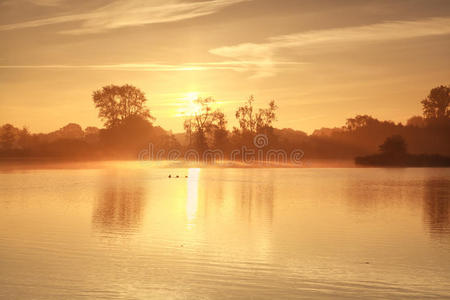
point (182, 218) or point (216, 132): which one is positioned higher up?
point (216, 132)

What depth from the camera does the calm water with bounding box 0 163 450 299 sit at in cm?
947

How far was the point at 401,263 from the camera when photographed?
11.7 metres

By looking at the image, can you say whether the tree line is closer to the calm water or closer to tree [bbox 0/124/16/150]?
tree [bbox 0/124/16/150]

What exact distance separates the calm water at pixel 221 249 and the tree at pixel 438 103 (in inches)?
3586

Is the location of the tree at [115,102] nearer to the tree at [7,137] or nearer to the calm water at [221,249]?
the tree at [7,137]

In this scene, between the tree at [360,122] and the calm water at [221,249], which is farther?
the tree at [360,122]

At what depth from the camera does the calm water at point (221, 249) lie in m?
9.47

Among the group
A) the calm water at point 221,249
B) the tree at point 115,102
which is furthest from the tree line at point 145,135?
the calm water at point 221,249

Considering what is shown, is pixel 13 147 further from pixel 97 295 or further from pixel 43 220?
pixel 97 295

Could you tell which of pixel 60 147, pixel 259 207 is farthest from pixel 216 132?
pixel 259 207

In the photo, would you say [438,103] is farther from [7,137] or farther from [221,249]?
[221,249]

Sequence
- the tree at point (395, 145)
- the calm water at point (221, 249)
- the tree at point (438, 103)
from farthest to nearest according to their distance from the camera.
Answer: the tree at point (438, 103) → the tree at point (395, 145) → the calm water at point (221, 249)

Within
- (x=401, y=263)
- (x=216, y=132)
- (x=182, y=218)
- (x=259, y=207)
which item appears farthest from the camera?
(x=216, y=132)

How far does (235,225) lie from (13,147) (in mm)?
89223
